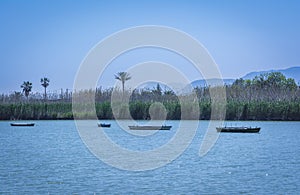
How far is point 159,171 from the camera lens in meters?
23.7

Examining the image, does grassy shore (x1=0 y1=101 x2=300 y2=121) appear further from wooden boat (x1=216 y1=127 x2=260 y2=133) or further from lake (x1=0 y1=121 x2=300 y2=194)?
lake (x1=0 y1=121 x2=300 y2=194)

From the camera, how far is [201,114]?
208 feet

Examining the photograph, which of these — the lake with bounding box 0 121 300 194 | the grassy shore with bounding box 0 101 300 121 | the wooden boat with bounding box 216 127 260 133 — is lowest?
the lake with bounding box 0 121 300 194

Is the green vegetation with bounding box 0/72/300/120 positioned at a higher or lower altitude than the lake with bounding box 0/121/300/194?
higher

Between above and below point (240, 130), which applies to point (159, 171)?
below

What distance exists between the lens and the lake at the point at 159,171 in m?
19.7

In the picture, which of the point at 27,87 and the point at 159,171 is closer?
the point at 159,171

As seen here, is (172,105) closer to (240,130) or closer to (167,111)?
(167,111)

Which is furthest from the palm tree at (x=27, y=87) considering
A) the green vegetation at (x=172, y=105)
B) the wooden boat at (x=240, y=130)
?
the wooden boat at (x=240, y=130)

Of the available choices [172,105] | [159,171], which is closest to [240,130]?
[172,105]

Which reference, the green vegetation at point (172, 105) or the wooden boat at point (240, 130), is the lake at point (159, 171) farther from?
the green vegetation at point (172, 105)

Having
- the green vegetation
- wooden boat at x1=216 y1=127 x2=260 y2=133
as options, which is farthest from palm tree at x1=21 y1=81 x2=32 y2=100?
wooden boat at x1=216 y1=127 x2=260 y2=133

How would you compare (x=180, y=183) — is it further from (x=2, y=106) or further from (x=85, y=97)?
(x=85, y=97)

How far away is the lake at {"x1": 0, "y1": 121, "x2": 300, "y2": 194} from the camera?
1967 cm
